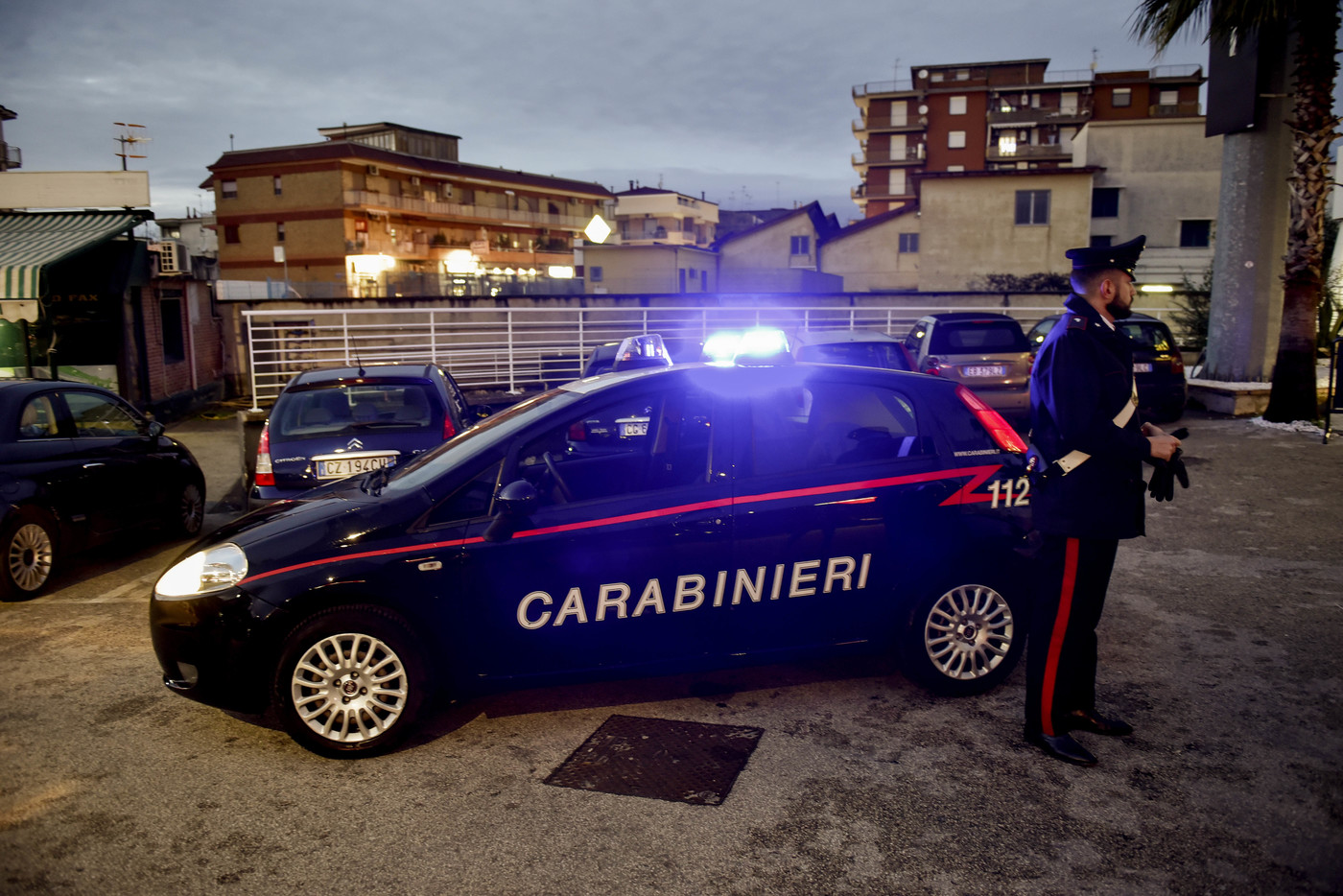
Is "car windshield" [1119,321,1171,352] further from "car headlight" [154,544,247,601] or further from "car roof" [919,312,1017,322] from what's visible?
"car headlight" [154,544,247,601]

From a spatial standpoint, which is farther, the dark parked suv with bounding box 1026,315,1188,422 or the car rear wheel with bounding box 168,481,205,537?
the dark parked suv with bounding box 1026,315,1188,422

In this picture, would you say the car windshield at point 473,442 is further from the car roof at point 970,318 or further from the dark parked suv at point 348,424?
the car roof at point 970,318

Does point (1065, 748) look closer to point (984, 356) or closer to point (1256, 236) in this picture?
point (984, 356)

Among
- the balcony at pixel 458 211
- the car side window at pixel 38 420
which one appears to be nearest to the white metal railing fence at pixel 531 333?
the car side window at pixel 38 420

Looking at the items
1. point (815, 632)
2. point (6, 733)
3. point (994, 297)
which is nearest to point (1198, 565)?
point (815, 632)

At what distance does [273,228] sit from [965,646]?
2441 inches

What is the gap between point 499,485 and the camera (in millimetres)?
3967

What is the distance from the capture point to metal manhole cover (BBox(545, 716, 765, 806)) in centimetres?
358

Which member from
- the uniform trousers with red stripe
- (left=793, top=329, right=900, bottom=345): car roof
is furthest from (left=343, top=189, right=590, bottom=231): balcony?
the uniform trousers with red stripe

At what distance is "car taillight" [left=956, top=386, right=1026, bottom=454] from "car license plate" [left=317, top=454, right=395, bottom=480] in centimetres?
410

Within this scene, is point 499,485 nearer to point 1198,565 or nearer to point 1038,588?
point 1038,588

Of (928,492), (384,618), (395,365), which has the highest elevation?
(395,365)

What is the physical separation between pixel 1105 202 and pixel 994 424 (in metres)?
39.1

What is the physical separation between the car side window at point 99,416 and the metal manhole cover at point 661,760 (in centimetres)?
545
